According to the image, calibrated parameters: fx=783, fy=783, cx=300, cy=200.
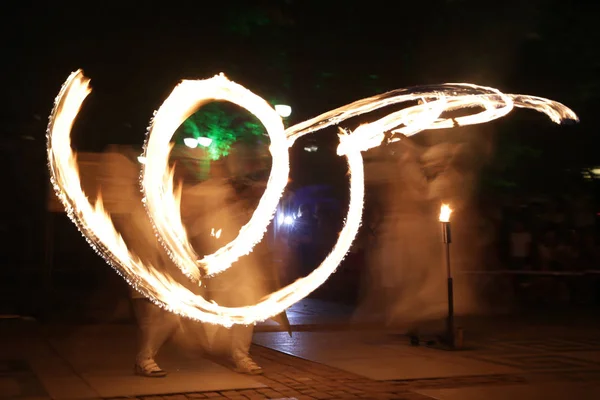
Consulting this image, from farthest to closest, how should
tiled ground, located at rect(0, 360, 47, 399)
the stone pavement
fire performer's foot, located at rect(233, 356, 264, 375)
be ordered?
1. fire performer's foot, located at rect(233, 356, 264, 375)
2. the stone pavement
3. tiled ground, located at rect(0, 360, 47, 399)

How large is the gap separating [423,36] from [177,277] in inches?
334

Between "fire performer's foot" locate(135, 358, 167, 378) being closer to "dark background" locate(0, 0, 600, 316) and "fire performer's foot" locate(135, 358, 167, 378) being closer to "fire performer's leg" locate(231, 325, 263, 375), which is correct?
"fire performer's leg" locate(231, 325, 263, 375)

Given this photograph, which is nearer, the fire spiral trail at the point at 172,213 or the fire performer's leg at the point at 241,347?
the fire spiral trail at the point at 172,213

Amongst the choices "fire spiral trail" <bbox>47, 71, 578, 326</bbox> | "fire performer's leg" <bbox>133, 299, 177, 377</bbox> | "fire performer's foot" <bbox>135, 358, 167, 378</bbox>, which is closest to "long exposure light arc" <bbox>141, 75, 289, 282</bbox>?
"fire spiral trail" <bbox>47, 71, 578, 326</bbox>

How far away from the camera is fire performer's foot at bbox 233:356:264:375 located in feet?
26.0

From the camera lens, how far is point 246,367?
313 inches

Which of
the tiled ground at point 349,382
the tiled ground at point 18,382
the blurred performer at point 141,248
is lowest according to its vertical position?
the tiled ground at point 349,382

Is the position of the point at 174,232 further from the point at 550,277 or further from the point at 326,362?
the point at 550,277

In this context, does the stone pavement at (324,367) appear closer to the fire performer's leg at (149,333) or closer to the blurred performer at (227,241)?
the fire performer's leg at (149,333)

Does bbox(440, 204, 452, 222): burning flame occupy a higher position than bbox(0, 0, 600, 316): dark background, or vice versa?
bbox(0, 0, 600, 316): dark background

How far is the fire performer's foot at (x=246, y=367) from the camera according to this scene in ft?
26.0

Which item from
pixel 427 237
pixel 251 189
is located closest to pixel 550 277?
pixel 427 237

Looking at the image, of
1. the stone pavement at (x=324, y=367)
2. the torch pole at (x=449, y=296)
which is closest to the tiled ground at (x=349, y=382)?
the stone pavement at (x=324, y=367)

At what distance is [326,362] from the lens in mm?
8742
